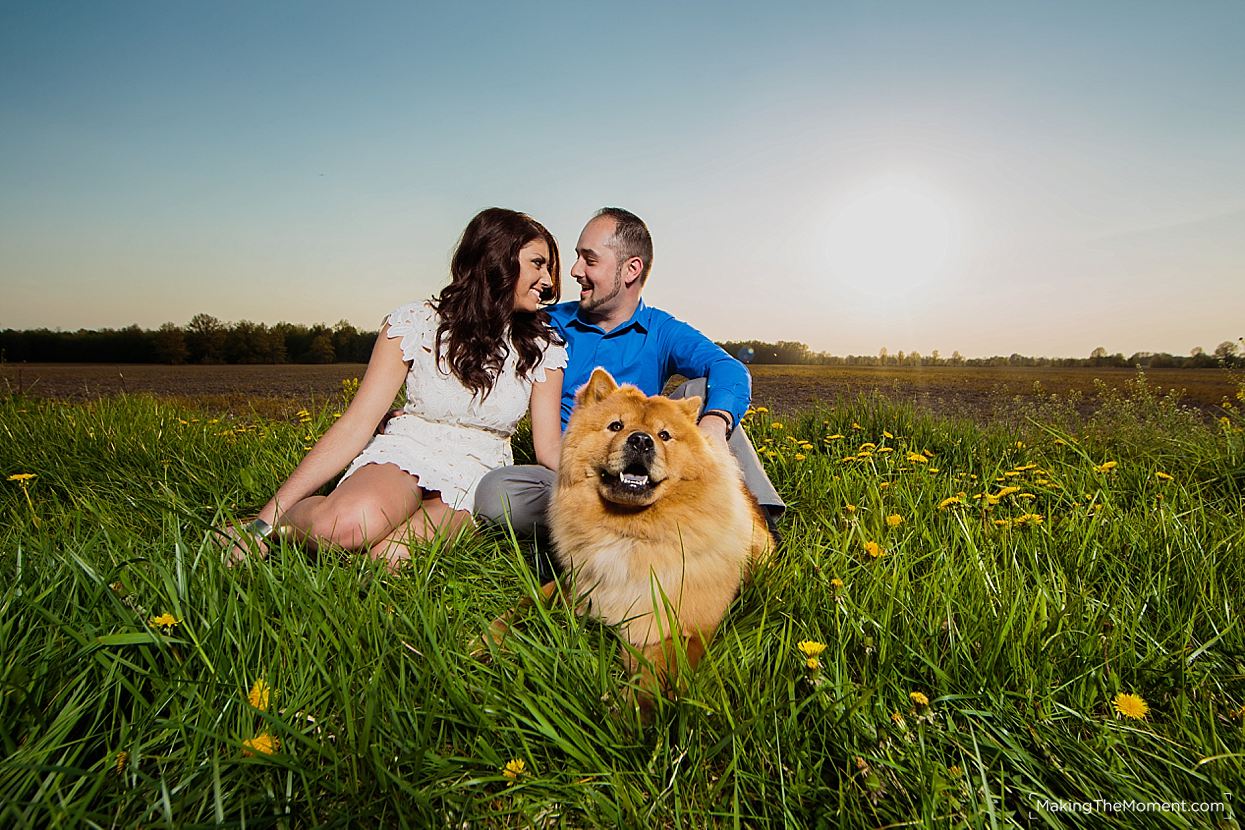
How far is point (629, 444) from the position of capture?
8.77 ft

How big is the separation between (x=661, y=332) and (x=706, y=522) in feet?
7.39

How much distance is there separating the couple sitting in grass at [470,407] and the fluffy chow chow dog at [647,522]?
1.43 feet

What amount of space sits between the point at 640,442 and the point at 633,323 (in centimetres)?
215

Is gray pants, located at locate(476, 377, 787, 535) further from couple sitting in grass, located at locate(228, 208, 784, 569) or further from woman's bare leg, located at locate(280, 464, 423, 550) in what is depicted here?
woman's bare leg, located at locate(280, 464, 423, 550)

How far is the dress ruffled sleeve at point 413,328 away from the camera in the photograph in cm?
388

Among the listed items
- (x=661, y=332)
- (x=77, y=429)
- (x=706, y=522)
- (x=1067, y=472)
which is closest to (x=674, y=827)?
(x=706, y=522)

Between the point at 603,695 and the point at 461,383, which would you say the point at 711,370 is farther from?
the point at 603,695

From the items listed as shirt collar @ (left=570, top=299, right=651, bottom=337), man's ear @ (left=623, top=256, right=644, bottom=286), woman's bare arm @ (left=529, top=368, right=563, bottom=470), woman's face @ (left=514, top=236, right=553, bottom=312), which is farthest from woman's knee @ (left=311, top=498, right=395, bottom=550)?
man's ear @ (left=623, top=256, right=644, bottom=286)

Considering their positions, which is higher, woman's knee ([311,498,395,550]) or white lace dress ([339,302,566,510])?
white lace dress ([339,302,566,510])

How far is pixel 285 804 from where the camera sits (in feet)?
5.26

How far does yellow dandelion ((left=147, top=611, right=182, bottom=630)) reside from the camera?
2.00 meters

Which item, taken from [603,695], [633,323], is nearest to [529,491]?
[633,323]

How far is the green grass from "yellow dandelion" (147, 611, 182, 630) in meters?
0.03

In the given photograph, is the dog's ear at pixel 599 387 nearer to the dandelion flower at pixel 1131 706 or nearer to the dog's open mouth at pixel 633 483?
the dog's open mouth at pixel 633 483
